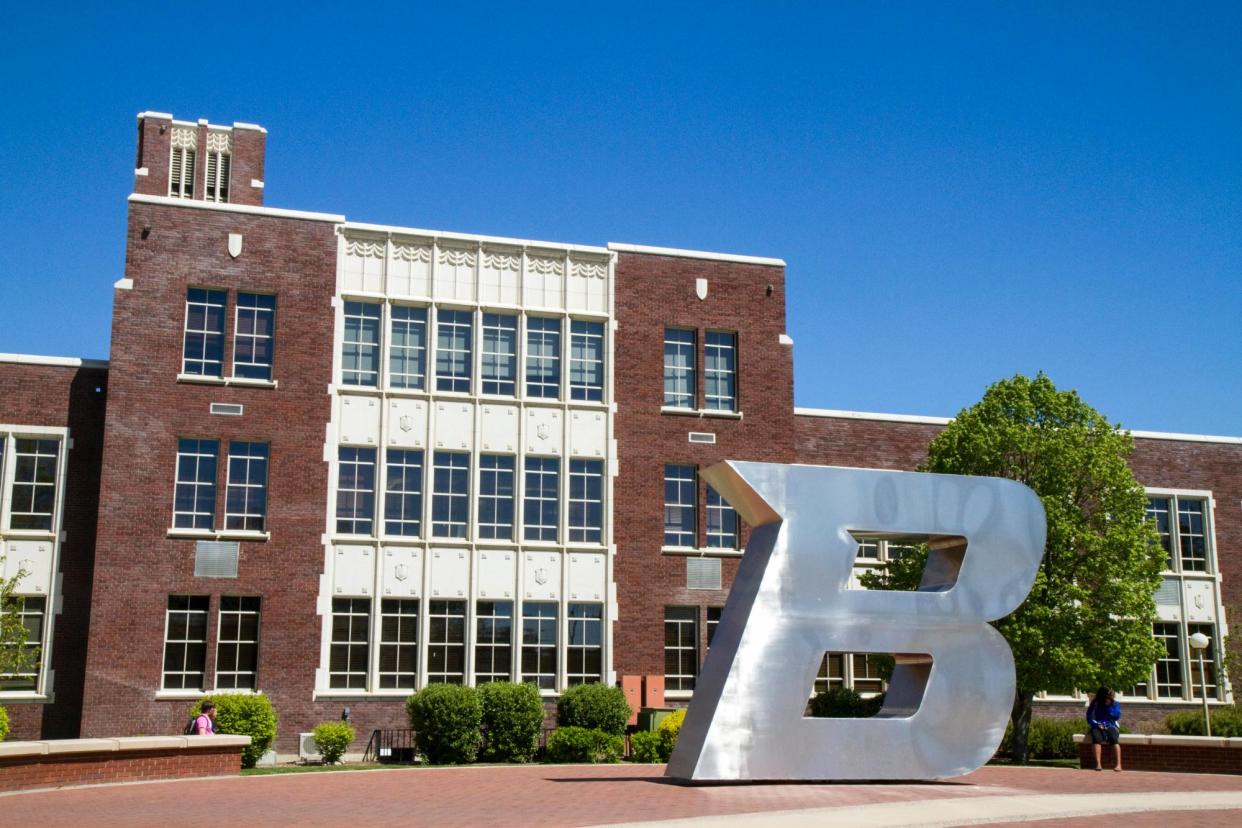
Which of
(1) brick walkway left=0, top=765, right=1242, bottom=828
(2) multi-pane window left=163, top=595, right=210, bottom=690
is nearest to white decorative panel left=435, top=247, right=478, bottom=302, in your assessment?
(2) multi-pane window left=163, top=595, right=210, bottom=690

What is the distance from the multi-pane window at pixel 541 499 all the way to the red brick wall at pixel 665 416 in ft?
5.65

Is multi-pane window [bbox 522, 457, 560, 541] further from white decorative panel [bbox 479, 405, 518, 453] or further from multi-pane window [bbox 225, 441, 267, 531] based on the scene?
multi-pane window [bbox 225, 441, 267, 531]

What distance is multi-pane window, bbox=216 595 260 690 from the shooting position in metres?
32.2

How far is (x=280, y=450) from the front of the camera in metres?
33.5

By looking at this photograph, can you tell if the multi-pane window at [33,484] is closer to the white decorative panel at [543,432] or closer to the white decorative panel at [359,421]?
the white decorative panel at [359,421]

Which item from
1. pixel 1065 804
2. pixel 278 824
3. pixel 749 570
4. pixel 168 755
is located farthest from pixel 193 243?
pixel 1065 804

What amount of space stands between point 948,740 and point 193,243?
22.8 m

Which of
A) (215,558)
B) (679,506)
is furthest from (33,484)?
(679,506)

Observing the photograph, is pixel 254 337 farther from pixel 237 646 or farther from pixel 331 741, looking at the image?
pixel 331 741

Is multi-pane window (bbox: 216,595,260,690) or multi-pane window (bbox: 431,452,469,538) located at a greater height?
multi-pane window (bbox: 431,452,469,538)

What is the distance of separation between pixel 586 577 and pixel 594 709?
3757 mm

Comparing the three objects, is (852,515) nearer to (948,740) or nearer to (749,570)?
(749,570)

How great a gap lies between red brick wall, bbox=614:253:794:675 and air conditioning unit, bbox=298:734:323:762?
8011 mm

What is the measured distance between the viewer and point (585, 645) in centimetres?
3500
